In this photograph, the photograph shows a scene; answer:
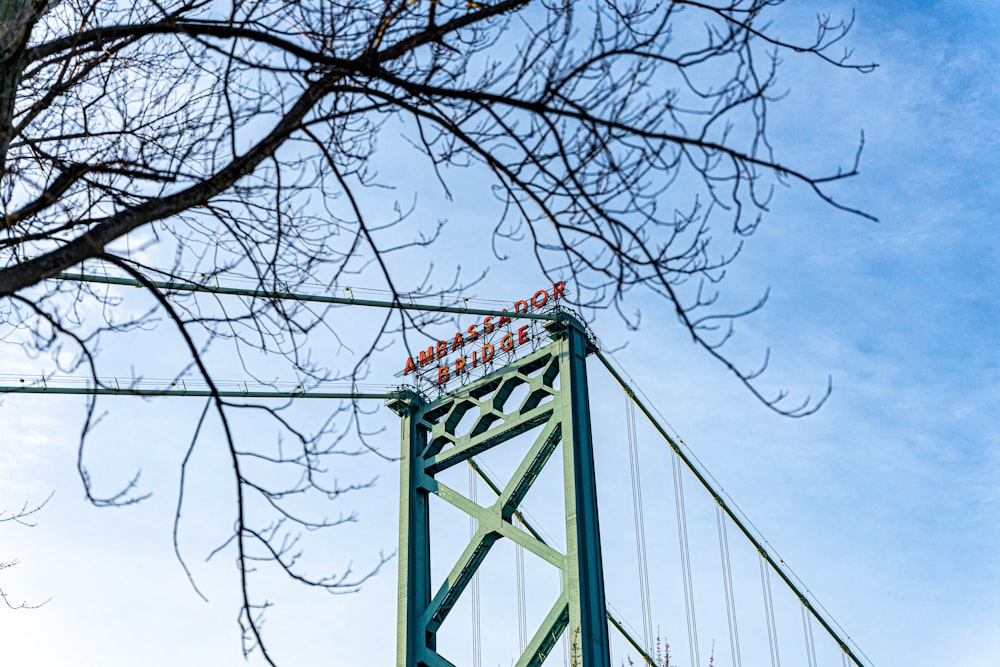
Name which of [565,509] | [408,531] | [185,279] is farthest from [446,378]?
[185,279]

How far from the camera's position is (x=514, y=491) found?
2245 cm

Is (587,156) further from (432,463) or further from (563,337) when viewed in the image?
(432,463)

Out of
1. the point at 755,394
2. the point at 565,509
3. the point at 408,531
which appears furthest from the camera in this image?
the point at 408,531

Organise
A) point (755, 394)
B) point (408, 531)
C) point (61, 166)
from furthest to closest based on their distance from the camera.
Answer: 1. point (408, 531)
2. point (61, 166)
3. point (755, 394)

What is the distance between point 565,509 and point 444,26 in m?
18.1

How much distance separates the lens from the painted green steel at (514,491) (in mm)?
19891

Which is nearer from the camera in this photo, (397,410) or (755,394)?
(755,394)

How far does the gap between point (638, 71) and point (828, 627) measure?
86.1 feet

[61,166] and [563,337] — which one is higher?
[563,337]

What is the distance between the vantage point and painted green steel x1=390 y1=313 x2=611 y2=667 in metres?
19.9

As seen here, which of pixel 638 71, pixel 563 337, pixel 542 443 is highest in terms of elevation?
pixel 563 337

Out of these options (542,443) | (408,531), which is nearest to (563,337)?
(542,443)

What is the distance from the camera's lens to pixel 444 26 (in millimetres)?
2771

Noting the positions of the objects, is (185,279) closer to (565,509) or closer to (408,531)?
(565,509)
